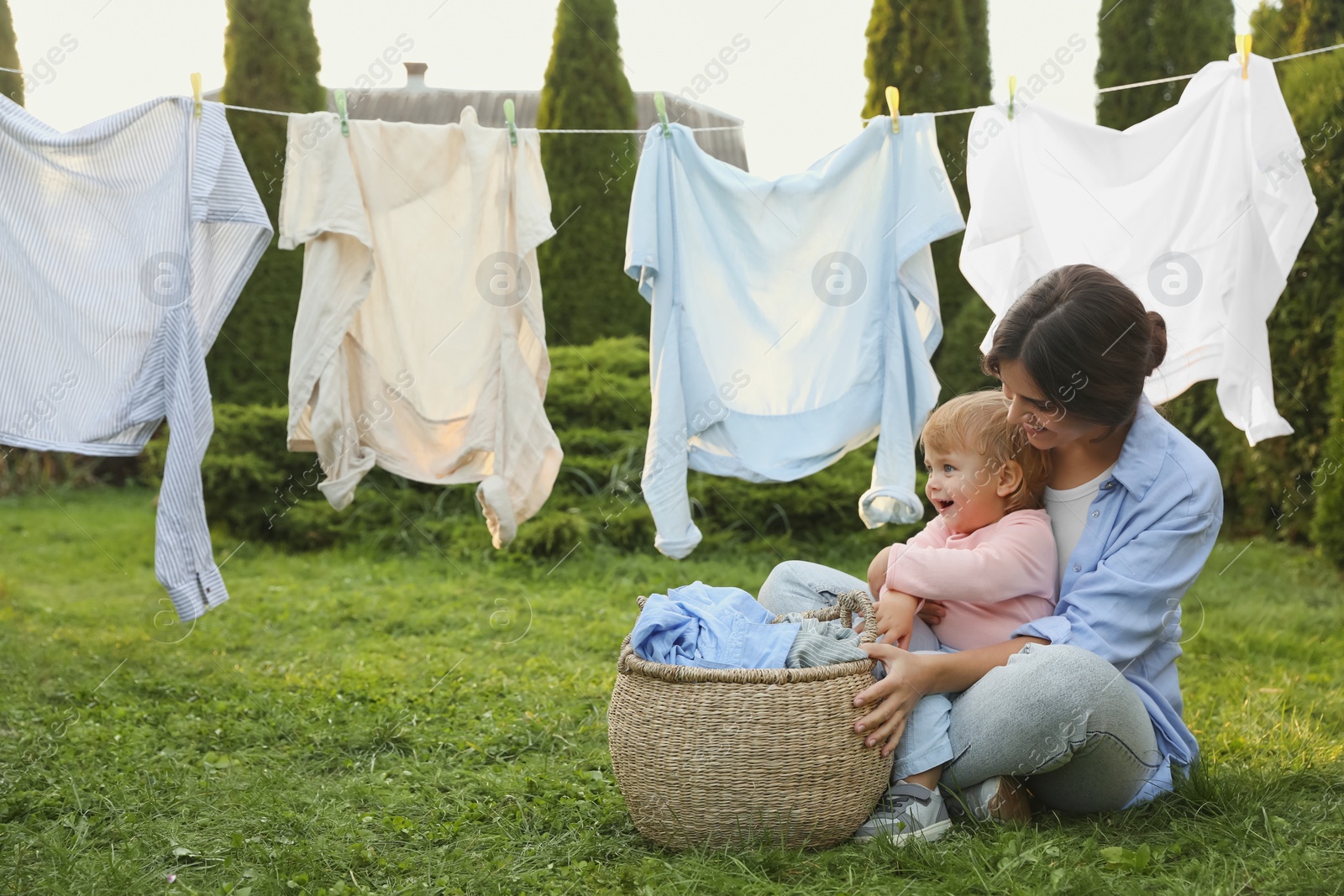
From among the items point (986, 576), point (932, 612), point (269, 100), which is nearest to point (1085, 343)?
point (986, 576)

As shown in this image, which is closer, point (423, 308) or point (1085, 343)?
point (1085, 343)

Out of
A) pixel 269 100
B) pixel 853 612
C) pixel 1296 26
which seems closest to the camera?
pixel 853 612

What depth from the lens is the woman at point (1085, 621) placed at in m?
1.98

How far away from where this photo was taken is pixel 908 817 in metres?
2.09

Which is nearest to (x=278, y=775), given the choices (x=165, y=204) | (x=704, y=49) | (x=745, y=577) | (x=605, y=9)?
(x=165, y=204)

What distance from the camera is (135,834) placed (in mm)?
2270

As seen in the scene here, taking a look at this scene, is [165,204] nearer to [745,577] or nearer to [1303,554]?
[745,577]

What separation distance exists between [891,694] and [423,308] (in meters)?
1.76

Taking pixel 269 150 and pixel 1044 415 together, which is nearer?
pixel 1044 415

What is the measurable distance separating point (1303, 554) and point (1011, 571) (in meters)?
A: 3.94

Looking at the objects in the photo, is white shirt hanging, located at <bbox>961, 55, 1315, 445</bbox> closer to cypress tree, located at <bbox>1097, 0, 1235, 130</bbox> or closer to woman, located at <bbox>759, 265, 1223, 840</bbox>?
woman, located at <bbox>759, 265, 1223, 840</bbox>

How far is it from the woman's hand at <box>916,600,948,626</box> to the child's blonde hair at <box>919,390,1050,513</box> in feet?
0.79

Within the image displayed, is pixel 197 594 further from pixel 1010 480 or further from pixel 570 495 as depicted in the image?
pixel 570 495

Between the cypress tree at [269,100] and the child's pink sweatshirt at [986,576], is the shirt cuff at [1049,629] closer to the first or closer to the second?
the child's pink sweatshirt at [986,576]
